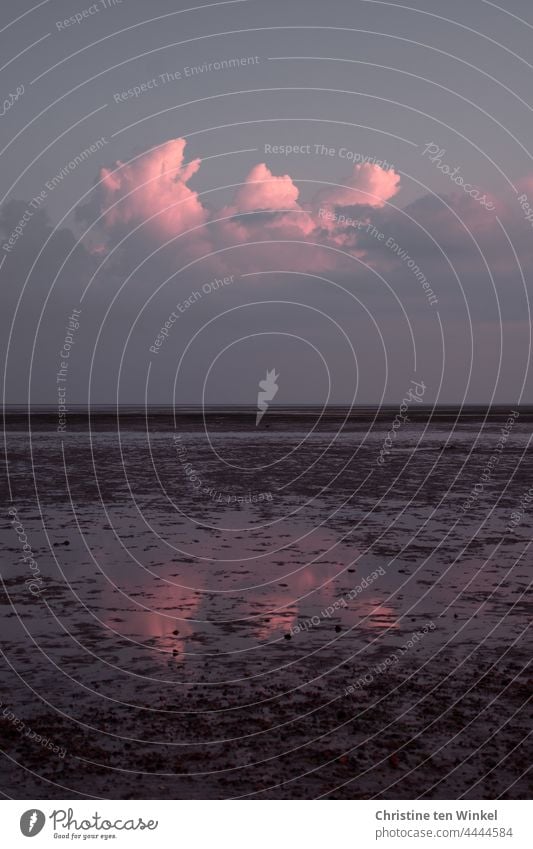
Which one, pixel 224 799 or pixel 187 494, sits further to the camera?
pixel 187 494

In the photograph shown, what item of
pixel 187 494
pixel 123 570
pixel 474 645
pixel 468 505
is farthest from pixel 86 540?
pixel 468 505

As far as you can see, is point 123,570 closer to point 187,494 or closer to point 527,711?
point 527,711

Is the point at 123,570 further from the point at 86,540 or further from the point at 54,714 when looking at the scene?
the point at 54,714

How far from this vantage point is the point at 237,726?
9.45m

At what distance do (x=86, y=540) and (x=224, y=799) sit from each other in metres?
14.0

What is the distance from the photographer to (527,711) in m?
9.91

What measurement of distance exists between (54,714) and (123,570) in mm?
7843
